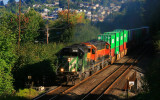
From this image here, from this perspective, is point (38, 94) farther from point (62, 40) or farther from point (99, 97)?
point (62, 40)

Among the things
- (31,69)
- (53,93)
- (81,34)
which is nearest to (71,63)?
(53,93)

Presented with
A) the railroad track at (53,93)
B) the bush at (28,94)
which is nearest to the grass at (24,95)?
the bush at (28,94)

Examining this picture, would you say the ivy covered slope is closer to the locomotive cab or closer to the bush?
the bush

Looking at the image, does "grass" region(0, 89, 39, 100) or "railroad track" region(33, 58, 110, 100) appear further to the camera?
"railroad track" region(33, 58, 110, 100)

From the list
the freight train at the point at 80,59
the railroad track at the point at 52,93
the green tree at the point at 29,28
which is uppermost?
the green tree at the point at 29,28

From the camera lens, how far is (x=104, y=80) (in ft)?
60.2

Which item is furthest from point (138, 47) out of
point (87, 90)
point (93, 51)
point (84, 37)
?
point (87, 90)

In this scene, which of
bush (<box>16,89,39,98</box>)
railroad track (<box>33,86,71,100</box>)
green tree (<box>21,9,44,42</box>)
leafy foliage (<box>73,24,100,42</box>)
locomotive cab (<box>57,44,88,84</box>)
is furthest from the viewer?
leafy foliage (<box>73,24,100,42</box>)

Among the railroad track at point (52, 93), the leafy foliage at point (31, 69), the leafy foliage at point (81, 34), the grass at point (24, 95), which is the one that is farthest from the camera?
the leafy foliage at point (81, 34)

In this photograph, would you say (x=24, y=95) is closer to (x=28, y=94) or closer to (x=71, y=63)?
(x=28, y=94)

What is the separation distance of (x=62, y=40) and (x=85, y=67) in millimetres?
23988

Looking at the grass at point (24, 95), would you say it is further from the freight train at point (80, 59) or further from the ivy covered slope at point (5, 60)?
the freight train at point (80, 59)

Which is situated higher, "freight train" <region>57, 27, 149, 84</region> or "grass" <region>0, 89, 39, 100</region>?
"freight train" <region>57, 27, 149, 84</region>

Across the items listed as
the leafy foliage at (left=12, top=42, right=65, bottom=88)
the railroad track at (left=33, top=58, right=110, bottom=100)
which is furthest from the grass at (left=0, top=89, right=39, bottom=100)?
the leafy foliage at (left=12, top=42, right=65, bottom=88)
